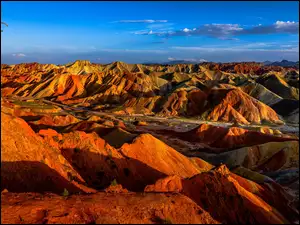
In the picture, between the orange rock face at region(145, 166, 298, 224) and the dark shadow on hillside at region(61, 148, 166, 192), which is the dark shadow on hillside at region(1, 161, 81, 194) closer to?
the dark shadow on hillside at region(61, 148, 166, 192)

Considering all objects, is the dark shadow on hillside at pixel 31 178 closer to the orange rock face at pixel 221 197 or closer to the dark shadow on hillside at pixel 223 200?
the orange rock face at pixel 221 197

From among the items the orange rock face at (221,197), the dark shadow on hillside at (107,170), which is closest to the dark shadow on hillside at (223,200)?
the orange rock face at (221,197)

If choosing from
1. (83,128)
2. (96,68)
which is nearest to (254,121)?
(83,128)

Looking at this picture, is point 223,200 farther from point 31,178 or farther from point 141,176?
point 31,178

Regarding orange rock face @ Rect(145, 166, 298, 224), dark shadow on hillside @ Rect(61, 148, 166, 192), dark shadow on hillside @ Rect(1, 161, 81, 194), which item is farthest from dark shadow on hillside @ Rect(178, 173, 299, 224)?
dark shadow on hillside @ Rect(1, 161, 81, 194)

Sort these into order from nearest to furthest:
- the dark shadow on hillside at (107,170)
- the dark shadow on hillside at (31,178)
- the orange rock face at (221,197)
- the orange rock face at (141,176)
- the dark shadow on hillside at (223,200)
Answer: the orange rock face at (141,176) < the dark shadow on hillside at (31,178) < the orange rock face at (221,197) < the dark shadow on hillside at (223,200) < the dark shadow on hillside at (107,170)
